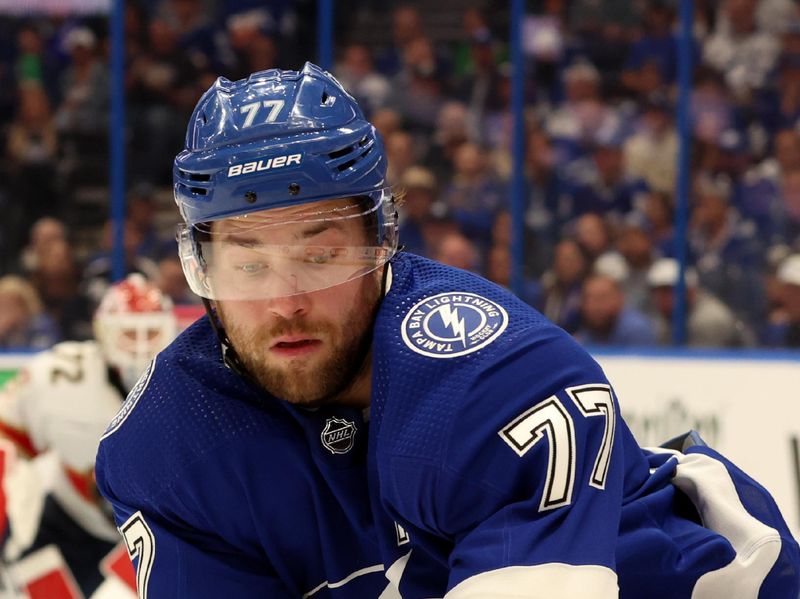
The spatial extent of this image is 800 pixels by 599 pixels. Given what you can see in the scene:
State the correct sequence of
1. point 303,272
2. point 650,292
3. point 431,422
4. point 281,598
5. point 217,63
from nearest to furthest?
point 431,422
point 303,272
point 281,598
point 650,292
point 217,63

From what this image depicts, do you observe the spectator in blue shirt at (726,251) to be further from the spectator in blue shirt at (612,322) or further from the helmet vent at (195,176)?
the helmet vent at (195,176)

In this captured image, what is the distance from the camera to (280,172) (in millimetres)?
1906

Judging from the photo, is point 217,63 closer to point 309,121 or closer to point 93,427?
point 93,427

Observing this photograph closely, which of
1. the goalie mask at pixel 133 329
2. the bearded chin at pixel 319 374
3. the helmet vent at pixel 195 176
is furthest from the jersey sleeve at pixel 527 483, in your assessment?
the goalie mask at pixel 133 329

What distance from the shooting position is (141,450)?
6.68 ft

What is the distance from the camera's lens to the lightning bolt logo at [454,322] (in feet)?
6.04

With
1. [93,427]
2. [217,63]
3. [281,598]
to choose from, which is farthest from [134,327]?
[281,598]

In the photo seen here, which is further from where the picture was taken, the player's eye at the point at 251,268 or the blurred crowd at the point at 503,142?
the blurred crowd at the point at 503,142

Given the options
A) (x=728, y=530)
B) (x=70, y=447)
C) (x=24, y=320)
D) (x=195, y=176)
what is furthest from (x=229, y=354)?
(x=24, y=320)

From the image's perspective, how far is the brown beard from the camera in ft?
6.38

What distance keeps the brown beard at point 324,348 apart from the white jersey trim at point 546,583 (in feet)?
1.28

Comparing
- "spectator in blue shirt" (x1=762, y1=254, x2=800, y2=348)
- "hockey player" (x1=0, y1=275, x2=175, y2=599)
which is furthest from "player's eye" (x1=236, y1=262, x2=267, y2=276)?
"spectator in blue shirt" (x1=762, y1=254, x2=800, y2=348)

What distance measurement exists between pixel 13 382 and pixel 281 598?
9.37 ft

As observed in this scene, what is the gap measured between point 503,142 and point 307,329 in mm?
3734
